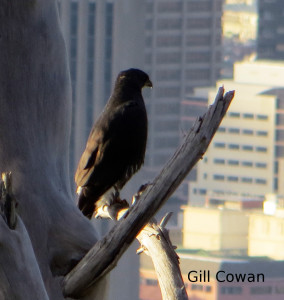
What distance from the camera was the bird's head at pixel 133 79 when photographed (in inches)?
141

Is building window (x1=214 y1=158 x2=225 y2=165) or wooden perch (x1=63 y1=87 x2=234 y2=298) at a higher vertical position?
wooden perch (x1=63 y1=87 x2=234 y2=298)

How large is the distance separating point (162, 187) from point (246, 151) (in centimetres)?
6502

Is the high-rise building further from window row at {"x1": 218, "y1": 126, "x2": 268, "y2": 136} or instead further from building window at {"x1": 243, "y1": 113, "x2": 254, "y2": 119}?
building window at {"x1": 243, "y1": 113, "x2": 254, "y2": 119}

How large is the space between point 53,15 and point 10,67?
16cm

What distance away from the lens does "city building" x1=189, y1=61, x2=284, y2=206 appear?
64125 millimetres

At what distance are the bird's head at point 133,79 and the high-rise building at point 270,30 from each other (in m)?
73.8

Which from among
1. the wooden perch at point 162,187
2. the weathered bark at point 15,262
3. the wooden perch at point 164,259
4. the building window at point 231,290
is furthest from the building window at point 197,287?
the weathered bark at point 15,262

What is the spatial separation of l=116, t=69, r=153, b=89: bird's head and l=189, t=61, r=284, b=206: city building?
58833 mm

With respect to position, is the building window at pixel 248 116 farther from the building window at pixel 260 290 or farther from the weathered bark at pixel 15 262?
the weathered bark at pixel 15 262

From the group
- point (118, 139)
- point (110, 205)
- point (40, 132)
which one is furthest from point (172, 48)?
point (40, 132)

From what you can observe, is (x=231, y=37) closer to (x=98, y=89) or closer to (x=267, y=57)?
(x=267, y=57)

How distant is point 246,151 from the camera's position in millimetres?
66875

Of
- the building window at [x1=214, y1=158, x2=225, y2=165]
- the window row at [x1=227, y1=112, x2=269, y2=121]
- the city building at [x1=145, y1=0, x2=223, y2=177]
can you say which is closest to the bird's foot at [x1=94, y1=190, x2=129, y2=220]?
the window row at [x1=227, y1=112, x2=269, y2=121]

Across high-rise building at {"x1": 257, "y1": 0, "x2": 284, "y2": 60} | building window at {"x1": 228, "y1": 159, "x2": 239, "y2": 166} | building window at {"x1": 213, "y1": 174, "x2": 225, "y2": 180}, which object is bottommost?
building window at {"x1": 213, "y1": 174, "x2": 225, "y2": 180}
